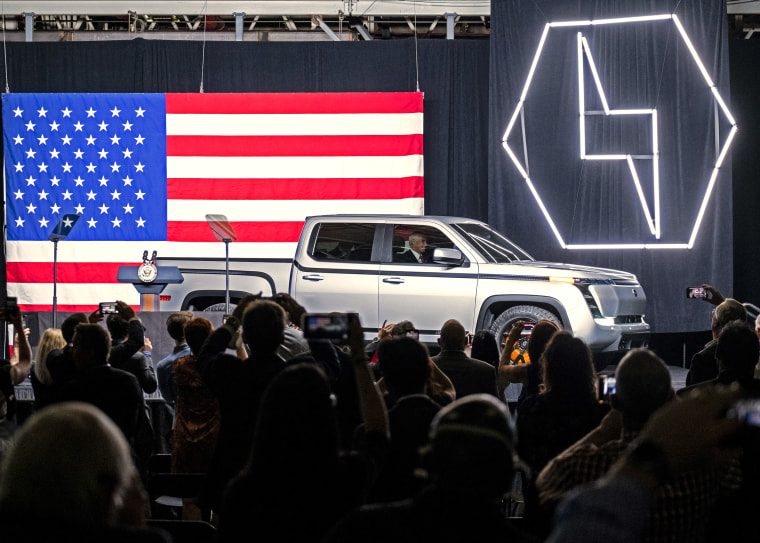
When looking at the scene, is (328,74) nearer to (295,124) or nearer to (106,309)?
(295,124)

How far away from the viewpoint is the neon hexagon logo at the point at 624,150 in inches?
458

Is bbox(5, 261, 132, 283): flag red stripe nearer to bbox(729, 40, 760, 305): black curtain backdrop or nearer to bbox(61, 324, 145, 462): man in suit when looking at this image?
bbox(729, 40, 760, 305): black curtain backdrop

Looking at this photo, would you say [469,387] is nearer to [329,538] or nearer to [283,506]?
[283,506]

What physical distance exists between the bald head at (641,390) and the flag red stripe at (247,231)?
986cm

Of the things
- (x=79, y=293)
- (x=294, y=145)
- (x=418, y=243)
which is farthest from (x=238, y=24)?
(x=418, y=243)

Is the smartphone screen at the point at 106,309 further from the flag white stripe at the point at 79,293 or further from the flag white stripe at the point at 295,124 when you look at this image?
the flag white stripe at the point at 295,124

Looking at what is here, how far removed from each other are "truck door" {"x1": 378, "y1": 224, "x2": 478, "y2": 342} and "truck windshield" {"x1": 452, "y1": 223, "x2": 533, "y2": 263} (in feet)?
0.66

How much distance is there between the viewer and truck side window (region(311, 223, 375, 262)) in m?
9.90

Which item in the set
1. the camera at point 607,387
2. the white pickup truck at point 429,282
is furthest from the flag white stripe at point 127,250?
the camera at point 607,387

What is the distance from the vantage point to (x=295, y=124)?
12.1 m

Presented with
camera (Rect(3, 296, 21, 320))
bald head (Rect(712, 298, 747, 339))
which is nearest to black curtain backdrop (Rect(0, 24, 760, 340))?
bald head (Rect(712, 298, 747, 339))

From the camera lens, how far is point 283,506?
2092 mm

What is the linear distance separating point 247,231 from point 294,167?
3.32 ft

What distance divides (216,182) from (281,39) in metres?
2.98
